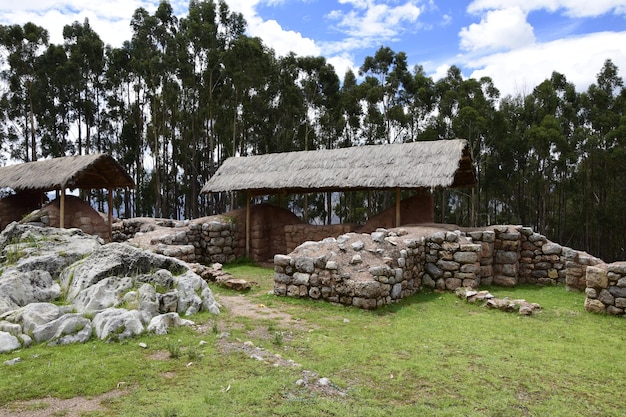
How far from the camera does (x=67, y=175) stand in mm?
15430

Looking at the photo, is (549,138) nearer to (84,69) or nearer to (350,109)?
(350,109)

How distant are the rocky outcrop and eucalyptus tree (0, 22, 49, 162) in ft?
93.3

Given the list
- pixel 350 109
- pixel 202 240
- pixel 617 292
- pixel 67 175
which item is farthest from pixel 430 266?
pixel 350 109

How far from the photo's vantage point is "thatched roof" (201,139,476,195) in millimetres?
13477

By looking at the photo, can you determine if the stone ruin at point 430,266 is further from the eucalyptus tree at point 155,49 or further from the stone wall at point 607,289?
the eucalyptus tree at point 155,49

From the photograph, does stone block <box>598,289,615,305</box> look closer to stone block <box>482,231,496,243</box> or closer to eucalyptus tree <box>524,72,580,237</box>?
stone block <box>482,231,496,243</box>

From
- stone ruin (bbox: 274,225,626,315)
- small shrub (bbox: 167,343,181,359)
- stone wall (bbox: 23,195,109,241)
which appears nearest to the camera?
small shrub (bbox: 167,343,181,359)

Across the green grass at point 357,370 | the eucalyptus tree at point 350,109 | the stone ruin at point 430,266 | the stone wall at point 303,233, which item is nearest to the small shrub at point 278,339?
the green grass at point 357,370

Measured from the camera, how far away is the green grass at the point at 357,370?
163 inches

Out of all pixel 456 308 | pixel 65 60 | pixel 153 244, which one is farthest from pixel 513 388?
pixel 65 60

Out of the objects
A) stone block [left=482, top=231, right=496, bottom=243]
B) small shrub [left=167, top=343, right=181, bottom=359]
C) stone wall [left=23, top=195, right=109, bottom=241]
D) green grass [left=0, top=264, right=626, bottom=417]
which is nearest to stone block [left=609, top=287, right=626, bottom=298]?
green grass [left=0, top=264, right=626, bottom=417]

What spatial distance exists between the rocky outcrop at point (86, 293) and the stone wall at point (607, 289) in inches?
286

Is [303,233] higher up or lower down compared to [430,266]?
higher up

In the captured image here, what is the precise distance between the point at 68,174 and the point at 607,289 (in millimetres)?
16476
